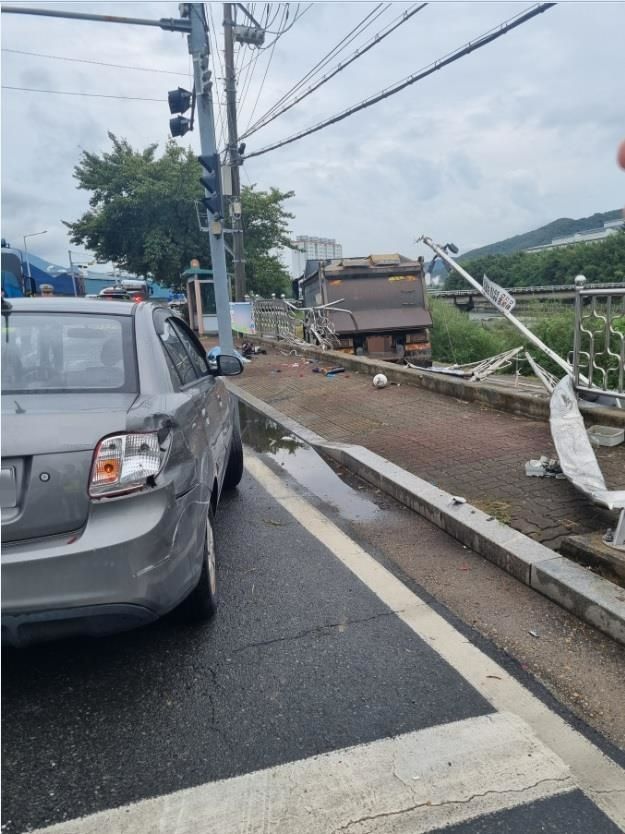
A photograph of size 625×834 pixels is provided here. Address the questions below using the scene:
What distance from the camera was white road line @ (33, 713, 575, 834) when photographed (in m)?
1.86

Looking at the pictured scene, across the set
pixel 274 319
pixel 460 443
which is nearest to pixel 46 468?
pixel 460 443

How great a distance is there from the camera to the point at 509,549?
356cm

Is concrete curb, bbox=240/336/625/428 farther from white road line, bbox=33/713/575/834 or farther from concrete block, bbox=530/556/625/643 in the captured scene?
white road line, bbox=33/713/575/834

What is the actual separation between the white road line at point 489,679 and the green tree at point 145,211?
93.4ft

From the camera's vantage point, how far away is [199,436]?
122 inches

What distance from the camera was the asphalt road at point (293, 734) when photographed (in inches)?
75.0

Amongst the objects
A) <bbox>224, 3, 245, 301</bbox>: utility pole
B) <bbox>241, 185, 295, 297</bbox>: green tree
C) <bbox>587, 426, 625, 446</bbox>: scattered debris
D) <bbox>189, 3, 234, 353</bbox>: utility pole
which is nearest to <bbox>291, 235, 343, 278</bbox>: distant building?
<bbox>241, 185, 295, 297</bbox>: green tree

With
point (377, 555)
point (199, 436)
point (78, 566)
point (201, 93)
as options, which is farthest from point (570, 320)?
point (78, 566)

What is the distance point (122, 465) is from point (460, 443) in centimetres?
446

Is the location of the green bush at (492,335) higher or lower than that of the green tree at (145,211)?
lower

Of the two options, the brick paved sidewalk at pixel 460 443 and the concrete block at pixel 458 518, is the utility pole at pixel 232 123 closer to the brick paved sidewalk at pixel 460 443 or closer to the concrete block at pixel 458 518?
the brick paved sidewalk at pixel 460 443

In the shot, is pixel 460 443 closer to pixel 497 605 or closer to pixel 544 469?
pixel 544 469

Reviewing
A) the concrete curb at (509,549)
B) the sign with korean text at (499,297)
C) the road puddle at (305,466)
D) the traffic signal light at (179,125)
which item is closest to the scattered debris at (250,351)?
the traffic signal light at (179,125)

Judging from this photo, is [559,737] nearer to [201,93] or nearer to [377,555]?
[377,555]
